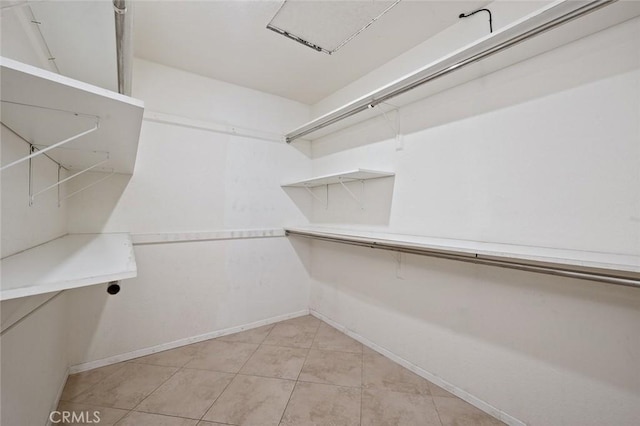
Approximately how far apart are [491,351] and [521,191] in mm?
990

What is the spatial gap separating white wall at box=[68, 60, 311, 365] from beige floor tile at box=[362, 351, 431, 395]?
124 centimetres

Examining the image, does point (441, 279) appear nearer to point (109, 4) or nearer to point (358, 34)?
point (358, 34)

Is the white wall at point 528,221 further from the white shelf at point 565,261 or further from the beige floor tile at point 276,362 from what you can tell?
the beige floor tile at point 276,362

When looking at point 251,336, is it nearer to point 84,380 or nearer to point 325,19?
point 84,380

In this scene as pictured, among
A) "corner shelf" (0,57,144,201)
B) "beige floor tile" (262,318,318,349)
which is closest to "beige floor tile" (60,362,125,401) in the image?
"beige floor tile" (262,318,318,349)

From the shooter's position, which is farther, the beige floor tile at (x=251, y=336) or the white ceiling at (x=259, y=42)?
the beige floor tile at (x=251, y=336)

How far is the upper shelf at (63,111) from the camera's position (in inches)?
26.7

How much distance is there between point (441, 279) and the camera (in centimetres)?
186

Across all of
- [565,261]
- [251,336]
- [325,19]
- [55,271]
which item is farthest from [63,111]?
[251,336]

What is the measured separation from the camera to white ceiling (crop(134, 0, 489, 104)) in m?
1.71

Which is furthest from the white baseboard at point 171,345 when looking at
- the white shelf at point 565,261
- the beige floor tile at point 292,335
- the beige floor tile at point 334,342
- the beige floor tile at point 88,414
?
the white shelf at point 565,261

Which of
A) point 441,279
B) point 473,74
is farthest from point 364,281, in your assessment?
point 473,74

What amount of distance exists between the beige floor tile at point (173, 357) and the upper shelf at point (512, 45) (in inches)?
99.6

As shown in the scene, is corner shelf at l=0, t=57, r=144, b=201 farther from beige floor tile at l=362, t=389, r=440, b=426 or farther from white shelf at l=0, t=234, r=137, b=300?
beige floor tile at l=362, t=389, r=440, b=426
